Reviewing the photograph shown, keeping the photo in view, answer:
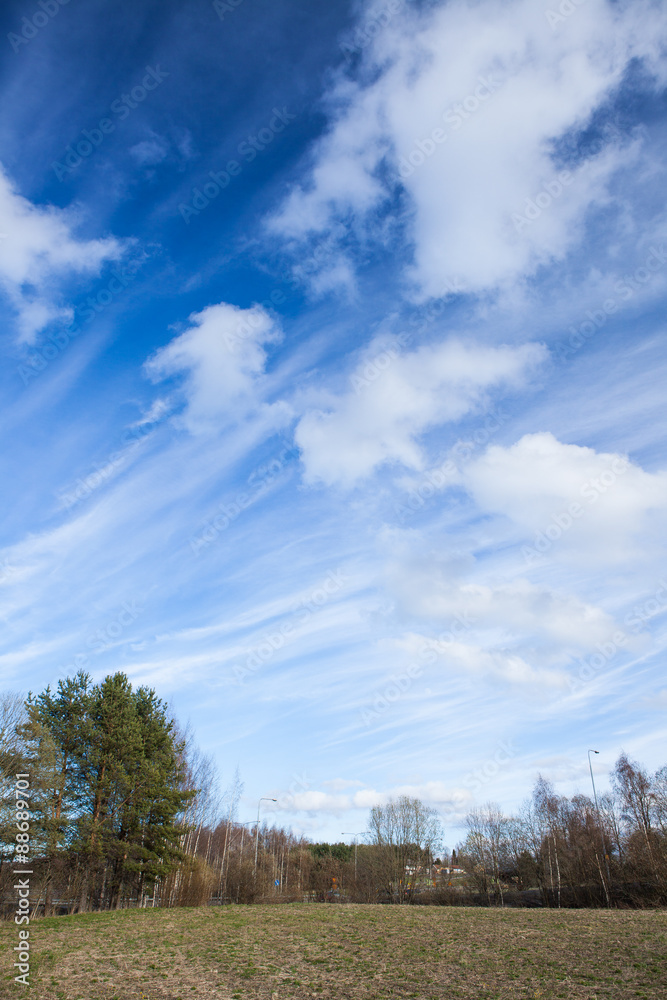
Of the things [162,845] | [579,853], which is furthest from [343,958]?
[579,853]

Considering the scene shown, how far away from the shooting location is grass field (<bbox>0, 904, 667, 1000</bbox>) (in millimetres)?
14945

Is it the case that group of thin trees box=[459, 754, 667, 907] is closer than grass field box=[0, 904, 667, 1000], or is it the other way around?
grass field box=[0, 904, 667, 1000]

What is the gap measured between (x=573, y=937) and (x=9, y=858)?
26.0 metres

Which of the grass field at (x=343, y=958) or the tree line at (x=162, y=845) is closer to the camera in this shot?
the grass field at (x=343, y=958)

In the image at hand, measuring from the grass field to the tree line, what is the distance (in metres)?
5.79

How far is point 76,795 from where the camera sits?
36.0 m

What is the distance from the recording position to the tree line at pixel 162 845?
32.4m

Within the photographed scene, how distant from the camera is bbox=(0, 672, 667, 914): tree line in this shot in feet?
106

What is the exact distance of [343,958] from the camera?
64.6 feet

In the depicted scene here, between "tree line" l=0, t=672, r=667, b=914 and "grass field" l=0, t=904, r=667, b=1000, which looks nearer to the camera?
"grass field" l=0, t=904, r=667, b=1000

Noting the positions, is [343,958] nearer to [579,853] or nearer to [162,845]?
[162,845]

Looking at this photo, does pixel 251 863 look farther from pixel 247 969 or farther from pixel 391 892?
pixel 247 969

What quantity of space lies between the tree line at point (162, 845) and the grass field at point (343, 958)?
579 centimetres

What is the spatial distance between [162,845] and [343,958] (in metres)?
23.3
